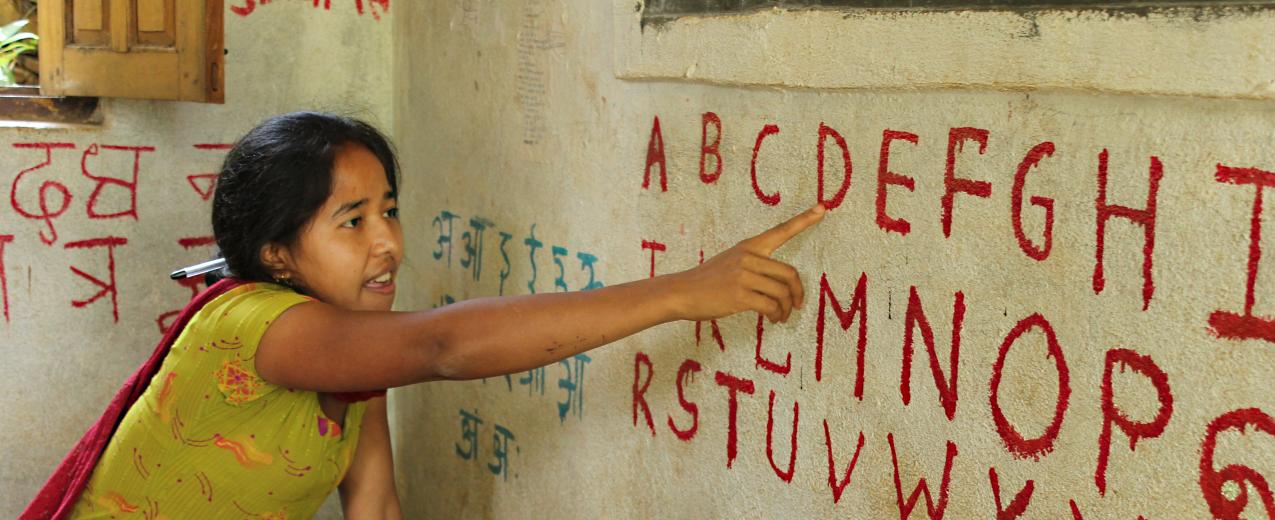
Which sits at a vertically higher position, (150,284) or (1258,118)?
(1258,118)

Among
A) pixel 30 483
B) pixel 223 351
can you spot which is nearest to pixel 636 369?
Result: pixel 223 351

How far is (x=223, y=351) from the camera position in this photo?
2.43 metres

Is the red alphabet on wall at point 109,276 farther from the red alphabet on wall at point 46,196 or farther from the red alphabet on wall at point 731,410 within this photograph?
the red alphabet on wall at point 731,410

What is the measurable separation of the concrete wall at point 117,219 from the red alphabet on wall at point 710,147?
1842mm

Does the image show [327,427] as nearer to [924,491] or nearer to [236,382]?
[236,382]

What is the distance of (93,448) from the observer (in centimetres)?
265

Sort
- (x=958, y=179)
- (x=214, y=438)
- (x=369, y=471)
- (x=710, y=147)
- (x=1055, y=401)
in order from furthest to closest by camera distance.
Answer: (x=369, y=471), (x=710, y=147), (x=214, y=438), (x=958, y=179), (x=1055, y=401)

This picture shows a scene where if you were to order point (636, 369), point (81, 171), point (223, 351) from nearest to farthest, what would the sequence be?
point (223, 351) → point (636, 369) → point (81, 171)

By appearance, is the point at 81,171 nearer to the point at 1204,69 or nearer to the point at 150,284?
the point at 150,284

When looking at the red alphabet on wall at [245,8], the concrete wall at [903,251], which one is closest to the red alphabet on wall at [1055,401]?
the concrete wall at [903,251]

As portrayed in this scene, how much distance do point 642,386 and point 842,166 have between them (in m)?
0.86

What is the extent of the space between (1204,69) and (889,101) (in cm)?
61

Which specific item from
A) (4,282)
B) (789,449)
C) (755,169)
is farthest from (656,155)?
(4,282)

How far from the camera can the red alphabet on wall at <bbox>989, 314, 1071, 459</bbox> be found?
188 cm
